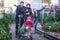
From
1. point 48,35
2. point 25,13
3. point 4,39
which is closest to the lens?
point 4,39

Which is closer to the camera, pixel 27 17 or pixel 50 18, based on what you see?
pixel 27 17

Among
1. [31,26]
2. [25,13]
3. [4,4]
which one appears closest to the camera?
[31,26]

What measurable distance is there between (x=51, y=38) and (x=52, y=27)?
266cm

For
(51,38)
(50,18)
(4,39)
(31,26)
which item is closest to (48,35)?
(51,38)

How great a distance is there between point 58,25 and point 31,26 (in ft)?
14.8

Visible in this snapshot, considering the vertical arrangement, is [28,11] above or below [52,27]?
above

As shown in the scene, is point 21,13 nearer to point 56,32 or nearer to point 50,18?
point 56,32

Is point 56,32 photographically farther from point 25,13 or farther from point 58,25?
point 25,13

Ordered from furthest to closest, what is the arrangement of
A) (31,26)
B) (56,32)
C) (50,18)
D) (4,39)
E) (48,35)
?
(50,18) < (56,32) < (48,35) < (31,26) < (4,39)

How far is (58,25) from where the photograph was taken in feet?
51.3

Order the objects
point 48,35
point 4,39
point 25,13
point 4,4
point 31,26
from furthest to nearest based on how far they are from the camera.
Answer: point 4,4
point 48,35
point 25,13
point 31,26
point 4,39

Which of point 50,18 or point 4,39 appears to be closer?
point 4,39

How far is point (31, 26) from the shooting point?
11.4 m

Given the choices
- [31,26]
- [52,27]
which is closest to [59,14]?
[52,27]
